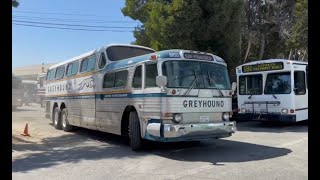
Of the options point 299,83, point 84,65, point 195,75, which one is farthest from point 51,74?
point 299,83

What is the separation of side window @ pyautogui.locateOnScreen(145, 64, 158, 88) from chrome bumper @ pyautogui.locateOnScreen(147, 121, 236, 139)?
3.41 ft

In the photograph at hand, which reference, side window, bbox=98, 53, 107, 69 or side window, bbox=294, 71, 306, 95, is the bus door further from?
side window, bbox=98, 53, 107, 69

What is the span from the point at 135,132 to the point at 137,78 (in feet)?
4.79

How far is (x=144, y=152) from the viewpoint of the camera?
420 inches

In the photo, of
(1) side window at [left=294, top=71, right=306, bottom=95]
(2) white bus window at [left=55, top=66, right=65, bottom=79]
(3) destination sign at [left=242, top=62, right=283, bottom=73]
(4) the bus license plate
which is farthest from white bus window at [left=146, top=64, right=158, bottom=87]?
(2) white bus window at [left=55, top=66, right=65, bottom=79]

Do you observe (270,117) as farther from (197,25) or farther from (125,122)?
(125,122)

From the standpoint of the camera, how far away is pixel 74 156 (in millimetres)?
10500

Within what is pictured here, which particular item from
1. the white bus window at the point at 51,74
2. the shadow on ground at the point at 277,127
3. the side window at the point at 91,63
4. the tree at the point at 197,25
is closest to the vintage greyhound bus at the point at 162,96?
the side window at the point at 91,63

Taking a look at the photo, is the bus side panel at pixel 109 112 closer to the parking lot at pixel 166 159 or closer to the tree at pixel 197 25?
the parking lot at pixel 166 159

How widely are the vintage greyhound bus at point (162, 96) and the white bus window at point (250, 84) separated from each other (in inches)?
247

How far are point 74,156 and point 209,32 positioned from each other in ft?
32.5

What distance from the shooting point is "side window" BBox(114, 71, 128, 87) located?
11337 mm

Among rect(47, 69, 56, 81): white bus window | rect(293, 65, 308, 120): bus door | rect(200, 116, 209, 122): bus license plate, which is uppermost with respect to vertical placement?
rect(47, 69, 56, 81): white bus window
